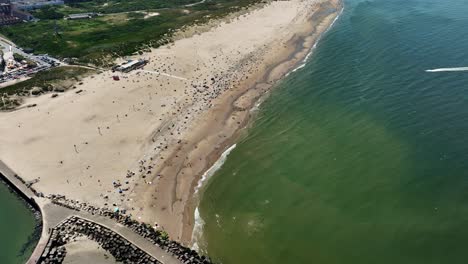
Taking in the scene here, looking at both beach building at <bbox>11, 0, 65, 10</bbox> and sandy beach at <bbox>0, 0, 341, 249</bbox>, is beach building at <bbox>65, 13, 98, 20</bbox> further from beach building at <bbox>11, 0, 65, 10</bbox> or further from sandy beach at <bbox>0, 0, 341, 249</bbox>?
sandy beach at <bbox>0, 0, 341, 249</bbox>

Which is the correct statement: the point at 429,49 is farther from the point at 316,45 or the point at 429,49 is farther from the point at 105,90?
the point at 105,90

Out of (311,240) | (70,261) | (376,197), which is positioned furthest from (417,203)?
(70,261)

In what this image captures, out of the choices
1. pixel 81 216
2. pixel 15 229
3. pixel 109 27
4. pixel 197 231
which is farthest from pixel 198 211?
pixel 109 27

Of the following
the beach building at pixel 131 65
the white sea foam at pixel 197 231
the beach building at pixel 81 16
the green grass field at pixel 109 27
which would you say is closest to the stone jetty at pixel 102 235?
the white sea foam at pixel 197 231

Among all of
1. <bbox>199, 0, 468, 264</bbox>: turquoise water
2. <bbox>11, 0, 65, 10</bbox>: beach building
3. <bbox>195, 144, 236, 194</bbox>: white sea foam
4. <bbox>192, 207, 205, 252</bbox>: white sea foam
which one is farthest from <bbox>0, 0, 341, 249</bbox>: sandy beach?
<bbox>11, 0, 65, 10</bbox>: beach building

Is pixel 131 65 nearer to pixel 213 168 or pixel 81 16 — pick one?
pixel 213 168

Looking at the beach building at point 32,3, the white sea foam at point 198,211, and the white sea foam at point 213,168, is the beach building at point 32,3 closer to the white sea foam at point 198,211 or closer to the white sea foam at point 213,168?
the white sea foam at point 213,168
